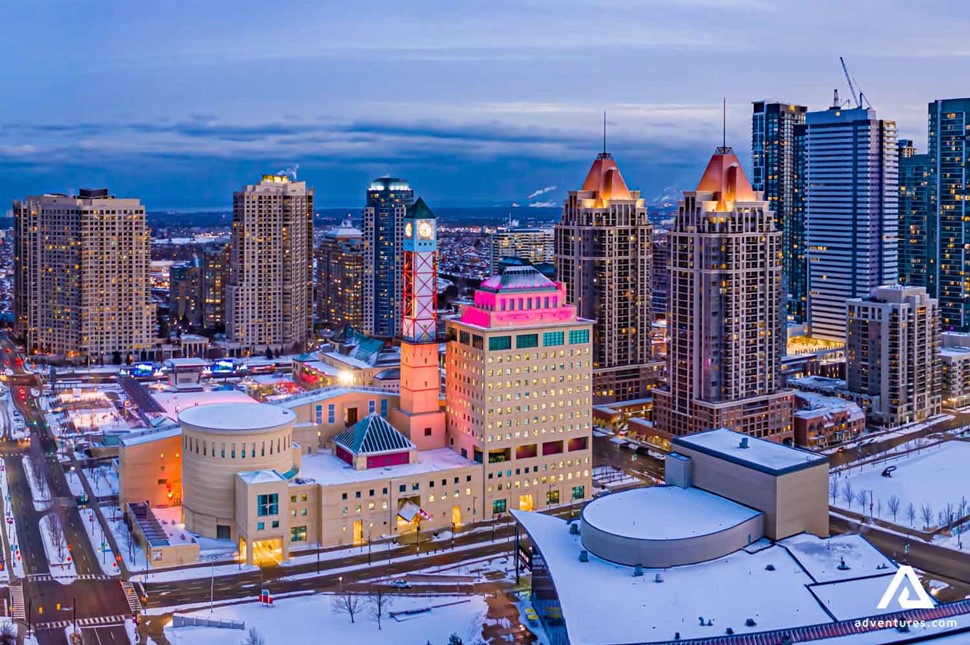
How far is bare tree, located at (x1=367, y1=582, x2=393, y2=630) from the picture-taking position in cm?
8756

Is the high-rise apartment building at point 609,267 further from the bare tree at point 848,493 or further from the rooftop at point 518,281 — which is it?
the bare tree at point 848,493

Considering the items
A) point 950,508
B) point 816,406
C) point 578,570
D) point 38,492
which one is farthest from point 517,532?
point 816,406

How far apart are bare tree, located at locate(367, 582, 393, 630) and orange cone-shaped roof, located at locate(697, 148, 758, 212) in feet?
226

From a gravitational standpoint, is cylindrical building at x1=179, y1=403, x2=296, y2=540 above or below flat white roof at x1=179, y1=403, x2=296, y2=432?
below

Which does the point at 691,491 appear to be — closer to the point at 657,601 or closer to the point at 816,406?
the point at 657,601

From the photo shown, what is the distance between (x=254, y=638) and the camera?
80.8 metres

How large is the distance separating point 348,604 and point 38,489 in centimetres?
5160

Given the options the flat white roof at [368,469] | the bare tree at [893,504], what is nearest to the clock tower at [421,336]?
the flat white roof at [368,469]

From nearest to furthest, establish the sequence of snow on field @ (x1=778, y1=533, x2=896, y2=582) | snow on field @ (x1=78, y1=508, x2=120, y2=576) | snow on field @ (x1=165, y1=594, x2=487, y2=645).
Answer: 1. snow on field @ (x1=165, y1=594, x2=487, y2=645)
2. snow on field @ (x1=778, y1=533, x2=896, y2=582)
3. snow on field @ (x1=78, y1=508, x2=120, y2=576)

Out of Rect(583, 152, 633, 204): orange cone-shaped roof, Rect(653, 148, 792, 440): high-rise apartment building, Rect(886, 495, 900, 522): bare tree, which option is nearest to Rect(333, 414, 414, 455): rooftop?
Rect(653, 148, 792, 440): high-rise apartment building

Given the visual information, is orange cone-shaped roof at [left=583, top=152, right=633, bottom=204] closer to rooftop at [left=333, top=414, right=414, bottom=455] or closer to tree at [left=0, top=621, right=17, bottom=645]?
rooftop at [left=333, top=414, right=414, bottom=455]

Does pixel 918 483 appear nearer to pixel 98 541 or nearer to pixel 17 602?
pixel 98 541

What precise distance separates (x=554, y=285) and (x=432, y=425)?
2001cm

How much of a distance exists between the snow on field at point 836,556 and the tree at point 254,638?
41.0m
